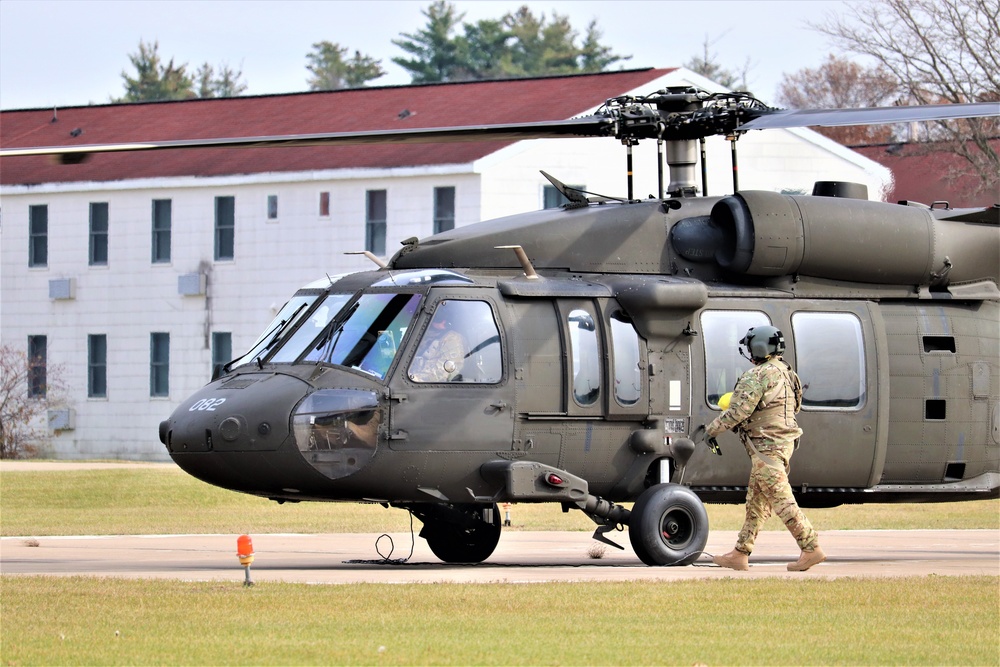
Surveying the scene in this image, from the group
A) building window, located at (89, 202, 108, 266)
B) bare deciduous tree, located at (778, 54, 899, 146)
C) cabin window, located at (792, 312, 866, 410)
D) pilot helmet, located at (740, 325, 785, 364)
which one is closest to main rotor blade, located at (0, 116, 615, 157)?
pilot helmet, located at (740, 325, 785, 364)

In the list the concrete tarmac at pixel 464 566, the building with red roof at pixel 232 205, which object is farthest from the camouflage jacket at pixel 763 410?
the building with red roof at pixel 232 205

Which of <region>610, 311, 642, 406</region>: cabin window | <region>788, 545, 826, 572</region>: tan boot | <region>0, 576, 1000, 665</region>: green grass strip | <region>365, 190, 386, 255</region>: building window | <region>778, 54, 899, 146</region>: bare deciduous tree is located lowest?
<region>0, 576, 1000, 665</region>: green grass strip

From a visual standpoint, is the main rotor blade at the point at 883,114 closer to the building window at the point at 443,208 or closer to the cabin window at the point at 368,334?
the cabin window at the point at 368,334

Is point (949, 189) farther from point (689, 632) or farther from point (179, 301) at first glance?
point (689, 632)

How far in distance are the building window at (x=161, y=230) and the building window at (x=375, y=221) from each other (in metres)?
5.96

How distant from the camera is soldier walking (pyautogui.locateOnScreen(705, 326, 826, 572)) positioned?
14.1 meters

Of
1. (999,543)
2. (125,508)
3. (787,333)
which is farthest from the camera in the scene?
(125,508)

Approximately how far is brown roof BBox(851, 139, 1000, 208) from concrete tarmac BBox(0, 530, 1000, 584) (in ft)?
47.8

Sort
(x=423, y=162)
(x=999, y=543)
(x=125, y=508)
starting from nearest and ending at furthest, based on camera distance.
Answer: (x=999, y=543) < (x=125, y=508) < (x=423, y=162)

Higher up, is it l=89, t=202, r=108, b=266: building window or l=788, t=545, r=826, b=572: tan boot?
l=89, t=202, r=108, b=266: building window

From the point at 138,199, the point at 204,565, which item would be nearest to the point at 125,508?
the point at 204,565

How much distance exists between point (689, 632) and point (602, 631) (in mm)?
540

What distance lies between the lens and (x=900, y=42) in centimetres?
3938

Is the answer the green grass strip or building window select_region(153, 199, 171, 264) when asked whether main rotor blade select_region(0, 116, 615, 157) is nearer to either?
the green grass strip
